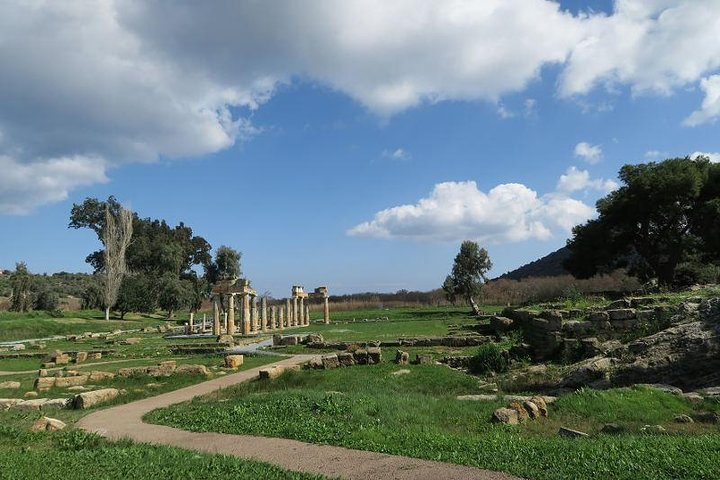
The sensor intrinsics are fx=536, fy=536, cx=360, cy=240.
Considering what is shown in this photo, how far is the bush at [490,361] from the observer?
15.9m

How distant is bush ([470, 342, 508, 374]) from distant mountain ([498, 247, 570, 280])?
7330 centimetres

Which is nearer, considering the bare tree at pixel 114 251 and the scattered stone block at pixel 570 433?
the scattered stone block at pixel 570 433

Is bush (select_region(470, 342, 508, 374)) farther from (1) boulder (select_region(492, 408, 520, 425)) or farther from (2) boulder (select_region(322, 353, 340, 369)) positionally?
(1) boulder (select_region(492, 408, 520, 425))

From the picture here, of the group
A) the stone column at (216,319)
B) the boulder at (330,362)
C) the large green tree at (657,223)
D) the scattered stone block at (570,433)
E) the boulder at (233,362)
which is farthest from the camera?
the stone column at (216,319)

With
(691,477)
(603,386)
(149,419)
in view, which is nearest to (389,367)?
(603,386)

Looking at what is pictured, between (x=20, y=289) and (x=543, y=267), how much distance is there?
79019 millimetres

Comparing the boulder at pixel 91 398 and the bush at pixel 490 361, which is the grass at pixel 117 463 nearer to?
the boulder at pixel 91 398

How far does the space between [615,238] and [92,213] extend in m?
62.2

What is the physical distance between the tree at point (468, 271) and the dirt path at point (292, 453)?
148 ft

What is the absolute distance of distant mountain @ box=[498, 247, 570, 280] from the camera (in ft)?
292

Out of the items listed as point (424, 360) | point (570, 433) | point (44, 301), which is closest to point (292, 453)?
point (570, 433)

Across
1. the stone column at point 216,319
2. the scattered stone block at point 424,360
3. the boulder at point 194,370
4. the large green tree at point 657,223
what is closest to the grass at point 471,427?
the scattered stone block at point 424,360

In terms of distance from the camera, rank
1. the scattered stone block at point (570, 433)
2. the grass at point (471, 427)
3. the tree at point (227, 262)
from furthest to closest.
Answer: the tree at point (227, 262)
the scattered stone block at point (570, 433)
the grass at point (471, 427)

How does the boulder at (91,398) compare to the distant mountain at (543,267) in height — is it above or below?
below
